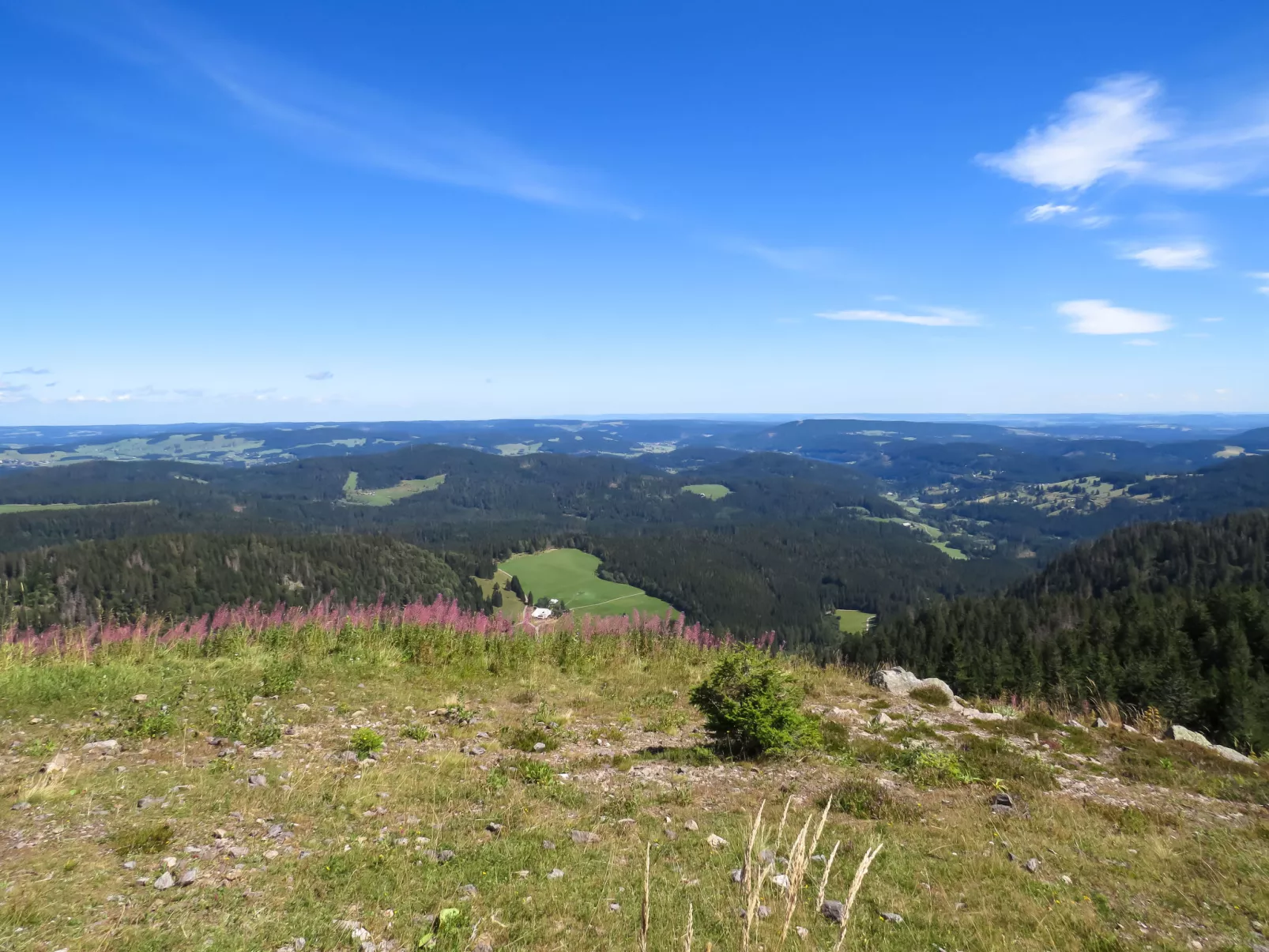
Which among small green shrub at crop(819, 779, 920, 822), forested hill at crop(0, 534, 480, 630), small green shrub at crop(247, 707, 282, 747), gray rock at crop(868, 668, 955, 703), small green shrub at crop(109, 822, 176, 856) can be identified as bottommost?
forested hill at crop(0, 534, 480, 630)

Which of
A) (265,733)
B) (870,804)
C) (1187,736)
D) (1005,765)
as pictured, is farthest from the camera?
(1187,736)

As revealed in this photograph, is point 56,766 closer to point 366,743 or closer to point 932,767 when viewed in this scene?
point 366,743

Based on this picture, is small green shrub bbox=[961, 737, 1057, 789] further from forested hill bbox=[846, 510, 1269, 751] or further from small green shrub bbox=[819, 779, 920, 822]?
forested hill bbox=[846, 510, 1269, 751]

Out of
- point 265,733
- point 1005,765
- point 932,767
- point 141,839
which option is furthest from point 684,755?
point 141,839

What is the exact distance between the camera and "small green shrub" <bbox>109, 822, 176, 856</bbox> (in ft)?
24.8

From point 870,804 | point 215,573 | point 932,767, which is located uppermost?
point 870,804

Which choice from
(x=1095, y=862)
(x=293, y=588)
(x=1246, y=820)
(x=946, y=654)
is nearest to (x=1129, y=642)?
(x=946, y=654)

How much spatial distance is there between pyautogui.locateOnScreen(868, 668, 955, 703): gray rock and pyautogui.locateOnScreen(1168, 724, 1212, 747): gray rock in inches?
205

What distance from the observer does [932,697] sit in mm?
18656

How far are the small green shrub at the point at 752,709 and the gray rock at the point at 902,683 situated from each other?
27.0 ft

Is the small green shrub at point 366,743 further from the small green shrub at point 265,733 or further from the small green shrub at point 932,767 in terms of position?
the small green shrub at point 932,767

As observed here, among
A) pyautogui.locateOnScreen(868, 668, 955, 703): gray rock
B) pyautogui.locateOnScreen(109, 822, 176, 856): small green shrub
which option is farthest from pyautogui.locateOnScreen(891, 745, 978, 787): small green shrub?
pyautogui.locateOnScreen(109, 822, 176, 856): small green shrub

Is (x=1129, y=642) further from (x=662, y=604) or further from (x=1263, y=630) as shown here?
(x=662, y=604)

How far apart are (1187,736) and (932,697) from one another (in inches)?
234
